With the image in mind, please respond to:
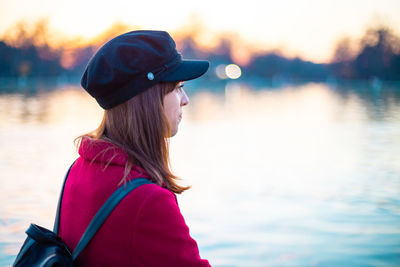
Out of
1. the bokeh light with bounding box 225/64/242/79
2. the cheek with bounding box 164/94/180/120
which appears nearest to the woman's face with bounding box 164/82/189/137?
the cheek with bounding box 164/94/180/120

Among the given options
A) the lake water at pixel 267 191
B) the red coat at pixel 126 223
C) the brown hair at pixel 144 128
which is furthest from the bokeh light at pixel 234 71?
the red coat at pixel 126 223

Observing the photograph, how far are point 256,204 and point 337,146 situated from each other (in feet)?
15.6

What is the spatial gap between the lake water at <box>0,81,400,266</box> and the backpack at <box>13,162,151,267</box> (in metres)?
2.67

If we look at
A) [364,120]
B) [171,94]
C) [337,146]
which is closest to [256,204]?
[171,94]

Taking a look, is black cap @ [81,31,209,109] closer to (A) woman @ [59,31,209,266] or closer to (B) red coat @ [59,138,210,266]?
(A) woman @ [59,31,209,266]

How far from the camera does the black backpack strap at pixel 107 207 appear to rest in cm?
135

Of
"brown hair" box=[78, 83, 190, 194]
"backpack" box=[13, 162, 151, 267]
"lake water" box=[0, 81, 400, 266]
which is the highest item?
"brown hair" box=[78, 83, 190, 194]

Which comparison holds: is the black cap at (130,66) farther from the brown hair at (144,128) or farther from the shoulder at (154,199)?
the shoulder at (154,199)

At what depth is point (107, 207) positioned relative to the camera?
4.47 feet

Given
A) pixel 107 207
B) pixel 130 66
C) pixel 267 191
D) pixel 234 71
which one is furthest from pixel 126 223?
pixel 234 71

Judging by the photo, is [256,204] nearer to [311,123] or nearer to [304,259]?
[304,259]

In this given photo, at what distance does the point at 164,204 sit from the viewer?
1.34m

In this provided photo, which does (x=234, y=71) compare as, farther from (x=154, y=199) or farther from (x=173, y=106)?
(x=154, y=199)

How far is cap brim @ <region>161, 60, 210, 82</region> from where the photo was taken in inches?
62.8
